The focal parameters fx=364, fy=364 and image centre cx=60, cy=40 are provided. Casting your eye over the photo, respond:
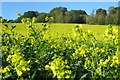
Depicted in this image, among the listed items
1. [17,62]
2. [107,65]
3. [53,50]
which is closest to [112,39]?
[107,65]

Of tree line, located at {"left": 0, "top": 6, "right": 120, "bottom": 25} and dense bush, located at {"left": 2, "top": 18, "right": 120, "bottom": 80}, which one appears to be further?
tree line, located at {"left": 0, "top": 6, "right": 120, "bottom": 25}

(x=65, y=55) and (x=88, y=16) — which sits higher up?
(x=88, y=16)

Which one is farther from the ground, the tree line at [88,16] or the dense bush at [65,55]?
the tree line at [88,16]

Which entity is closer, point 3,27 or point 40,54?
point 40,54

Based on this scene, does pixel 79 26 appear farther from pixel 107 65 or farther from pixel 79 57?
pixel 107 65

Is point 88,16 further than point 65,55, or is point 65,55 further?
point 88,16

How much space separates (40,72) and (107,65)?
0.75 m

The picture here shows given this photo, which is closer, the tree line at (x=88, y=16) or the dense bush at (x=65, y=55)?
the dense bush at (x=65, y=55)

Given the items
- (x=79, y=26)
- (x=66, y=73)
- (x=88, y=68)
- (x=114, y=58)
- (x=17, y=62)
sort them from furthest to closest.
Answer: (x=79, y=26) → (x=88, y=68) → (x=114, y=58) → (x=17, y=62) → (x=66, y=73)

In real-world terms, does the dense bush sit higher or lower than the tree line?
lower

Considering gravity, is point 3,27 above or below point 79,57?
above

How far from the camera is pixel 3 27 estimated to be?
4797 millimetres

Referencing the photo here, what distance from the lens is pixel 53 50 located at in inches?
174

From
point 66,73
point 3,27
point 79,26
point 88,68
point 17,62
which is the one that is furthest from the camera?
point 3,27
